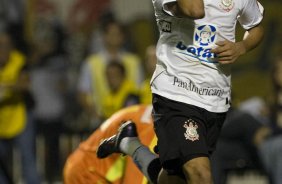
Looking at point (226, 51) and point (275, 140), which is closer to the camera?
point (226, 51)

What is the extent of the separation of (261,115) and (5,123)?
257 cm

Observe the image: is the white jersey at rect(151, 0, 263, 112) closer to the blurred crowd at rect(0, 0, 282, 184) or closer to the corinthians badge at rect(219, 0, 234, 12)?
the corinthians badge at rect(219, 0, 234, 12)

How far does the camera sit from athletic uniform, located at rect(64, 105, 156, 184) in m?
8.80

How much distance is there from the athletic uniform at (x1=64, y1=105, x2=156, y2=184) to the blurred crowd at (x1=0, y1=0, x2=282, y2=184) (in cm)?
193

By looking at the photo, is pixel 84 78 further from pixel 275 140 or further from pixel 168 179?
pixel 168 179

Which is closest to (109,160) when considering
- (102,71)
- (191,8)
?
(191,8)

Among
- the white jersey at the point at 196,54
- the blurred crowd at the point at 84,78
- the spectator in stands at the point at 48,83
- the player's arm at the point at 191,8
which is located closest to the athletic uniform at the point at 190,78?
the white jersey at the point at 196,54

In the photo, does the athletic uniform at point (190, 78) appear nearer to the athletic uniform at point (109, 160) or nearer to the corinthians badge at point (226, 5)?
the corinthians badge at point (226, 5)

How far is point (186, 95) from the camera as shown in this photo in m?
7.64

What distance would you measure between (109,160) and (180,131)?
1458 mm

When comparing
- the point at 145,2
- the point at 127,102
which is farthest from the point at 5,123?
the point at 145,2

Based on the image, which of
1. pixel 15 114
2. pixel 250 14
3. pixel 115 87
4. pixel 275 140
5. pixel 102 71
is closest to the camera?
pixel 250 14

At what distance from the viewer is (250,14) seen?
7.82 meters

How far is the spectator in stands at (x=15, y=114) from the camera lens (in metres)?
11.9
